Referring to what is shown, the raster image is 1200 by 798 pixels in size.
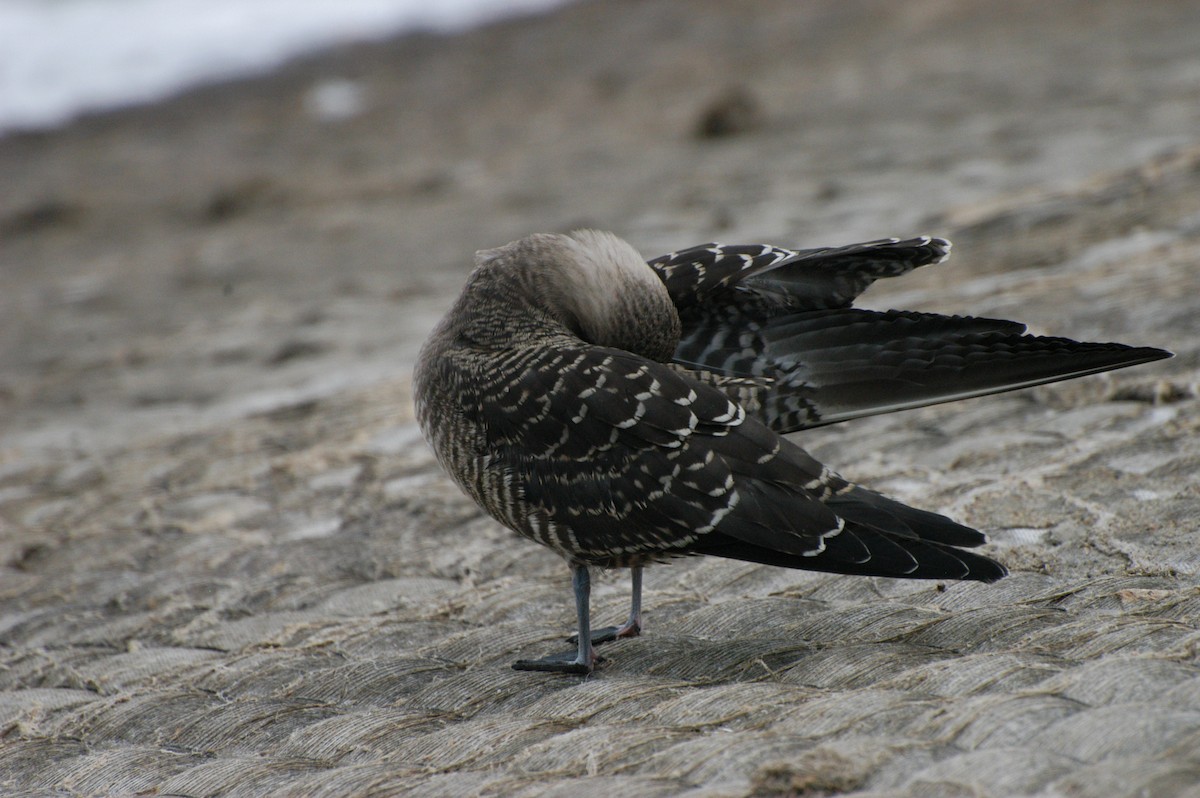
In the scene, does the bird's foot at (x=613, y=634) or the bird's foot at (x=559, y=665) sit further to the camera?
the bird's foot at (x=613, y=634)

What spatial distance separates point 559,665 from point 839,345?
1215mm

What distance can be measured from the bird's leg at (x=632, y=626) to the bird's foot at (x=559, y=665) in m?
0.16

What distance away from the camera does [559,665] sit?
136 inches

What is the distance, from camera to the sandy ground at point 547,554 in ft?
9.25

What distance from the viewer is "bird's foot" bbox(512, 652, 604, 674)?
345 cm

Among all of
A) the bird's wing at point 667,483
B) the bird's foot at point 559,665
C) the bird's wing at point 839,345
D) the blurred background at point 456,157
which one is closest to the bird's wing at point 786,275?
the bird's wing at point 839,345

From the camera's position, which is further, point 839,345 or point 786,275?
point 786,275

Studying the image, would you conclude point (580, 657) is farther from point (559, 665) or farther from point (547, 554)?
point (547, 554)

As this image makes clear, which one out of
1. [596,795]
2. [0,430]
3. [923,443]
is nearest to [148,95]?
[0,430]

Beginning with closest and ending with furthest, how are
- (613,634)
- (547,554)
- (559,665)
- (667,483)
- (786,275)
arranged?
(667,483), (559,665), (613,634), (786,275), (547,554)

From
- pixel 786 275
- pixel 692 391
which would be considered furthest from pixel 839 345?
pixel 692 391

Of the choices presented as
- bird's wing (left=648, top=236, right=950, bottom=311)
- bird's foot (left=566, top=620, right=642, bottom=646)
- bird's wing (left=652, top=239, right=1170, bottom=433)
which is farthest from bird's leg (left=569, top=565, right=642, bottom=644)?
bird's wing (left=648, top=236, right=950, bottom=311)

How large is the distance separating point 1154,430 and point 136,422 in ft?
15.7

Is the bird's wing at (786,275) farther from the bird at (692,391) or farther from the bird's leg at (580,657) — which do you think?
the bird's leg at (580,657)
